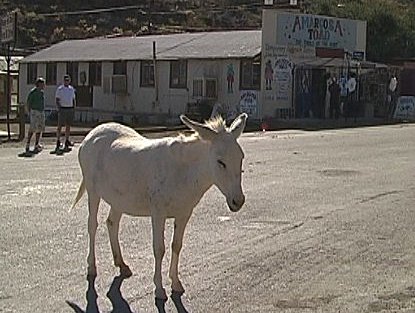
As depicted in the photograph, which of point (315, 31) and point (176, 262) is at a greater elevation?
point (315, 31)

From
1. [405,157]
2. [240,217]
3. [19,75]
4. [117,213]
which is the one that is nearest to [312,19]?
[19,75]

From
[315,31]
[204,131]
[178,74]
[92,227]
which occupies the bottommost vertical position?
[92,227]

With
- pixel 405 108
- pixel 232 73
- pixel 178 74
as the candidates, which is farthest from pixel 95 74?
pixel 405 108

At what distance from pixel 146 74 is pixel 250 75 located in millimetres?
6207

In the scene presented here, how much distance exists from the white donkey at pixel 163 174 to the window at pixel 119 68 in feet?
120

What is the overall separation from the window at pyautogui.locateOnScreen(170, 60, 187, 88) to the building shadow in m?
34.0

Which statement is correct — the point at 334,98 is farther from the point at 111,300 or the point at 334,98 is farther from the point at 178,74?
the point at 111,300

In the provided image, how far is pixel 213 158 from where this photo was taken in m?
7.79

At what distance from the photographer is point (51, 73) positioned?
49.9 metres

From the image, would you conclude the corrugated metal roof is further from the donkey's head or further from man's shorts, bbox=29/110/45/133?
the donkey's head

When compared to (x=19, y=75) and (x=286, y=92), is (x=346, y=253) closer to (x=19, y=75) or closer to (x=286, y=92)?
(x=286, y=92)

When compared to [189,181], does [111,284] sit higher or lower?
lower

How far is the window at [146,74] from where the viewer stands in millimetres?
43969

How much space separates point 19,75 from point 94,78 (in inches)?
269
